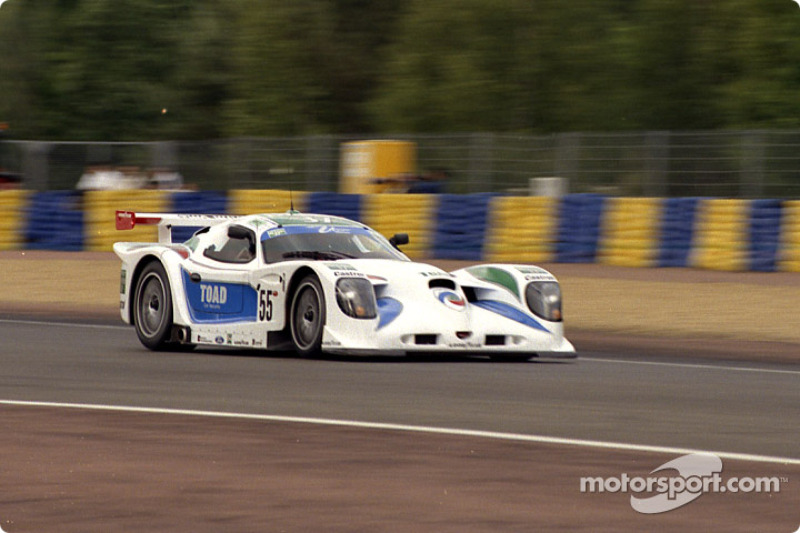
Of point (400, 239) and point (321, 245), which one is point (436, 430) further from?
point (400, 239)

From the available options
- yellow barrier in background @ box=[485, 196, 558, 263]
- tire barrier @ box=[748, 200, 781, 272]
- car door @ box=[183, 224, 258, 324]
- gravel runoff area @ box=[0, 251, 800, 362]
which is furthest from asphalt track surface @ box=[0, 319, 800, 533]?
yellow barrier in background @ box=[485, 196, 558, 263]

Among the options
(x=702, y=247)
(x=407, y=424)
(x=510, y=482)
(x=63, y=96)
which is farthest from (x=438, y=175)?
(x=63, y=96)

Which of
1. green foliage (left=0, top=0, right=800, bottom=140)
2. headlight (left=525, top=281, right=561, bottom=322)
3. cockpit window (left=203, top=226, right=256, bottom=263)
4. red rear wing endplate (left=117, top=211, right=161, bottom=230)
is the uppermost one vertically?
green foliage (left=0, top=0, right=800, bottom=140)

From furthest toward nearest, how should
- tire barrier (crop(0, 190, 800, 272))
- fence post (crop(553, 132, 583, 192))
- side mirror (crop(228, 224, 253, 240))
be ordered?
fence post (crop(553, 132, 583, 192))
tire barrier (crop(0, 190, 800, 272))
side mirror (crop(228, 224, 253, 240))

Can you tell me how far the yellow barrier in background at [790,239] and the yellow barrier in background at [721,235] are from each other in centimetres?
51

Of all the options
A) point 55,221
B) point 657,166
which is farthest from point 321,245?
point 55,221

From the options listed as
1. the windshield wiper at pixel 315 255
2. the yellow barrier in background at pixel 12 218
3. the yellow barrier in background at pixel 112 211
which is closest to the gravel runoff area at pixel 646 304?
the yellow barrier in background at pixel 112 211

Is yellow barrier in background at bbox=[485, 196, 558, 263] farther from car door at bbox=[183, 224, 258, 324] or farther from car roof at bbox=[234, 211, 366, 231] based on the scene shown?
car door at bbox=[183, 224, 258, 324]

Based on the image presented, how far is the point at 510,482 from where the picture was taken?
21.5 feet

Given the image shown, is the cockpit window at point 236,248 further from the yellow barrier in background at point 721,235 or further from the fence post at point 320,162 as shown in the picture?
the fence post at point 320,162

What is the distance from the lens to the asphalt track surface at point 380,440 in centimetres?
592

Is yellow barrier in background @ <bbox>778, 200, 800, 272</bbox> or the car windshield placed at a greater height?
the car windshield

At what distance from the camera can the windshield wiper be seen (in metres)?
12.5

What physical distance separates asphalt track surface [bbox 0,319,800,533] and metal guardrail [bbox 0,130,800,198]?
9193 mm
